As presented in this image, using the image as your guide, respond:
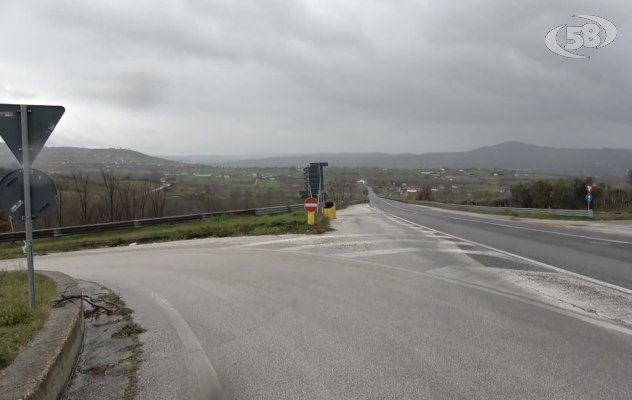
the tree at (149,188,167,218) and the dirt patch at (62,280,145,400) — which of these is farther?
the tree at (149,188,167,218)

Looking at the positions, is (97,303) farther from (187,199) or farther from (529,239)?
(187,199)

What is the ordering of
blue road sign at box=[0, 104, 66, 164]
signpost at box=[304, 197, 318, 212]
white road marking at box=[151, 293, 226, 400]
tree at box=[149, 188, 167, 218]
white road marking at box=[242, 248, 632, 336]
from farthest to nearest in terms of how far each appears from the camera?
tree at box=[149, 188, 167, 218], signpost at box=[304, 197, 318, 212], white road marking at box=[242, 248, 632, 336], blue road sign at box=[0, 104, 66, 164], white road marking at box=[151, 293, 226, 400]

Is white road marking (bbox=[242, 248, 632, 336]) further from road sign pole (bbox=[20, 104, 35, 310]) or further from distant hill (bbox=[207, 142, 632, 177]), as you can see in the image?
distant hill (bbox=[207, 142, 632, 177])

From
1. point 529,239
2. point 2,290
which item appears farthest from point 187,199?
point 2,290

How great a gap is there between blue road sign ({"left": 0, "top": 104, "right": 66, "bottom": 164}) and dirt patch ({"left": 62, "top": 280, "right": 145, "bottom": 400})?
2415 millimetres

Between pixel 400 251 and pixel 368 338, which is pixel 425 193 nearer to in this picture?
pixel 400 251

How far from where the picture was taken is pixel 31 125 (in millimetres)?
5562

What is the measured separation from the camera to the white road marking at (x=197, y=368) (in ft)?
Result: 13.0

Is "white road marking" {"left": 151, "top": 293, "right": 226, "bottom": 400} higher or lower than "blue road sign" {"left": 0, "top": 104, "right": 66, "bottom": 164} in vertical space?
lower

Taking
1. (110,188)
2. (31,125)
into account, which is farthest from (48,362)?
(110,188)

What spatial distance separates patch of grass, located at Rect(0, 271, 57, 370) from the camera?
436 centimetres

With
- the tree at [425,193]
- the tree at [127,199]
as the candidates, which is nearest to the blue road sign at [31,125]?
the tree at [127,199]

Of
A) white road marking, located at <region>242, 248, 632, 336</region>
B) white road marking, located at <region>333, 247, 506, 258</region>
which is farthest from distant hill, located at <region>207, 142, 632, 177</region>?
white road marking, located at <region>242, 248, 632, 336</region>

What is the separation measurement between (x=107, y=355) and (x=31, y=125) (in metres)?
2.97
